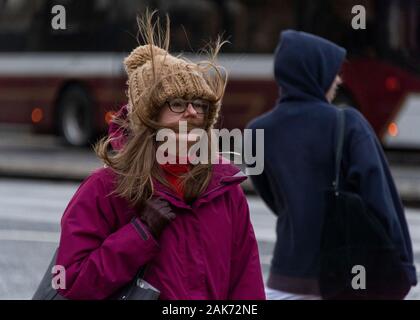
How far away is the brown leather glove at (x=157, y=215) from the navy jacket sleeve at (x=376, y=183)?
1.65m

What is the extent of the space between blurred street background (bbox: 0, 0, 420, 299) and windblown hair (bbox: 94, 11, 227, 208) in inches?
335

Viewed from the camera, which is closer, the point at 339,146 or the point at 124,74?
the point at 339,146

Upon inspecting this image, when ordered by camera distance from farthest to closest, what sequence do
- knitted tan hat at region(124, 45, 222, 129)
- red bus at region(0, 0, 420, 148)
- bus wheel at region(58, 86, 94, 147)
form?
bus wheel at region(58, 86, 94, 147) → red bus at region(0, 0, 420, 148) → knitted tan hat at region(124, 45, 222, 129)

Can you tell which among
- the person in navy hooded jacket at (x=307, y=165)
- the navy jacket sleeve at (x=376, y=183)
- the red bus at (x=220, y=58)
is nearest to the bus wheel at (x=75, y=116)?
the red bus at (x=220, y=58)

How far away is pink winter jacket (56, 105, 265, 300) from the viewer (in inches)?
125

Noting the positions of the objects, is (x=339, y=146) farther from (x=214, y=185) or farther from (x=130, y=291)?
(x=130, y=291)

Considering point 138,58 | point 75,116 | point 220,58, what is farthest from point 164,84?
point 75,116

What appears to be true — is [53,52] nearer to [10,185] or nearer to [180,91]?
[10,185]

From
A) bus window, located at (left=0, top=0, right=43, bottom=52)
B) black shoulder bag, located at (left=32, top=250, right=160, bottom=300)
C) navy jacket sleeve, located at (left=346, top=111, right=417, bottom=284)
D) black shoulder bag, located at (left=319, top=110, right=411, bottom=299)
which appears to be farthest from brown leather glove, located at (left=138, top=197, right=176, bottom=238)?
bus window, located at (left=0, top=0, right=43, bottom=52)

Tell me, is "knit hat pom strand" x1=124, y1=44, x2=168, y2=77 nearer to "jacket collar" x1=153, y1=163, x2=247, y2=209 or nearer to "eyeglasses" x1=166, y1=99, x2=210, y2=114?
"eyeglasses" x1=166, y1=99, x2=210, y2=114

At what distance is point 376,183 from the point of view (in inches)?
186

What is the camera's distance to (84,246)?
319 centimetres

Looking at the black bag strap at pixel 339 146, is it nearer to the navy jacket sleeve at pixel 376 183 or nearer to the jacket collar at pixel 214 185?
the navy jacket sleeve at pixel 376 183

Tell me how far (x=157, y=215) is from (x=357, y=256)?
162cm
